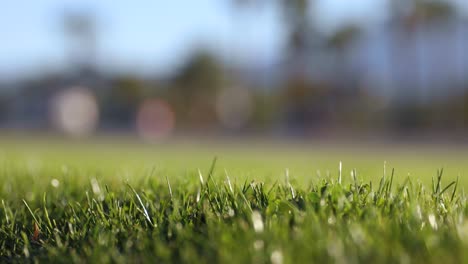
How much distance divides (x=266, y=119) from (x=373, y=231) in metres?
57.0

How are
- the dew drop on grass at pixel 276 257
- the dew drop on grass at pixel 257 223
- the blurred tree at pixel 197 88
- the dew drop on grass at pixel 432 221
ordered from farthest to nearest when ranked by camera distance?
the blurred tree at pixel 197 88 < the dew drop on grass at pixel 432 221 < the dew drop on grass at pixel 257 223 < the dew drop on grass at pixel 276 257

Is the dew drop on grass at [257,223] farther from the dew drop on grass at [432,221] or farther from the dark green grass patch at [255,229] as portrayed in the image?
the dew drop on grass at [432,221]

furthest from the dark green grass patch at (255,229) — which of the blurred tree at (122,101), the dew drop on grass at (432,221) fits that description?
the blurred tree at (122,101)

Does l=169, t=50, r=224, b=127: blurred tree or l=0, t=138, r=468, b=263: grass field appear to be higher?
l=0, t=138, r=468, b=263: grass field

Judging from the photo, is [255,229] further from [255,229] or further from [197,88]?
[197,88]

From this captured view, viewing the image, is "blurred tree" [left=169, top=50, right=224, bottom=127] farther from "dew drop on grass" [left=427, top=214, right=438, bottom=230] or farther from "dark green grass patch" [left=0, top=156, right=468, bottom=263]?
"dew drop on grass" [left=427, top=214, right=438, bottom=230]

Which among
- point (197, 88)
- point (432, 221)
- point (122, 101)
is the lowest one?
point (122, 101)

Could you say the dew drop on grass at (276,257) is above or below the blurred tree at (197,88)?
above

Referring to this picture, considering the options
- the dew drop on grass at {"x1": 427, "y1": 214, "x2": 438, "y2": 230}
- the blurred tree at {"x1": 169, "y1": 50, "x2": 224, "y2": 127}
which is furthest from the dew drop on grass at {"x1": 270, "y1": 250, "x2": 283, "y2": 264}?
the blurred tree at {"x1": 169, "y1": 50, "x2": 224, "y2": 127}

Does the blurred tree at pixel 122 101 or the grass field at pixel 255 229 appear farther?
the blurred tree at pixel 122 101

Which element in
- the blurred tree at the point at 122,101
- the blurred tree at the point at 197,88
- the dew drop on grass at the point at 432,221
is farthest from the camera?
the blurred tree at the point at 122,101

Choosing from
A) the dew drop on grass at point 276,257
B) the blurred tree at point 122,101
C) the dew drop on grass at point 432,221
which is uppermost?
the dew drop on grass at point 276,257

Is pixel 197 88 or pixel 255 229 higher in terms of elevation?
pixel 255 229

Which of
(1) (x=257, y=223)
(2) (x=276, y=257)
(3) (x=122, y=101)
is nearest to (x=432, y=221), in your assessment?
(1) (x=257, y=223)
